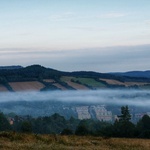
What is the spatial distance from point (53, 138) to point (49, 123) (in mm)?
160814

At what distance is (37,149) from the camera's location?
30.3m

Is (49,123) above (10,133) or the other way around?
the other way around

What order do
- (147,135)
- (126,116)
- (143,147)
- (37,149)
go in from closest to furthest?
(37,149), (143,147), (147,135), (126,116)

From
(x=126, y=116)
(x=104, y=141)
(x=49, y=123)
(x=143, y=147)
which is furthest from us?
(x=49, y=123)

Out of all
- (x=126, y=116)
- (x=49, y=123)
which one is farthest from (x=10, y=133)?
(x=49, y=123)

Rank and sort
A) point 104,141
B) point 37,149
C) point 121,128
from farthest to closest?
point 121,128, point 104,141, point 37,149

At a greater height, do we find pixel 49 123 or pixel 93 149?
pixel 93 149

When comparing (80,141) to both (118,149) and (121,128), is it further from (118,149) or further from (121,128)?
(121,128)

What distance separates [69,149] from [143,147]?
7.95m

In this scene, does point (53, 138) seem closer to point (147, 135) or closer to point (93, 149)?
point (93, 149)

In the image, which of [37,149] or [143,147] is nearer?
[37,149]

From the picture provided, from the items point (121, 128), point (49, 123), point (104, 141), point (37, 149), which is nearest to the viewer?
point (37, 149)

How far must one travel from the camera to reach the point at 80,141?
3697 centimetres

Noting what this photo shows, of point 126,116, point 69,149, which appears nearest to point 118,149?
point 69,149
